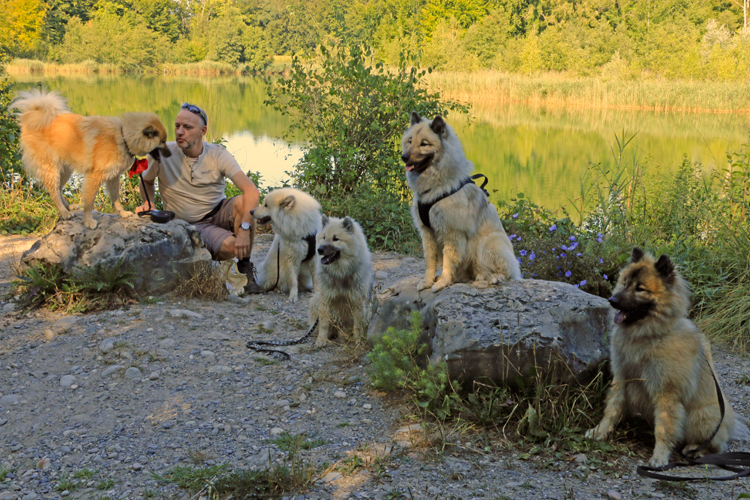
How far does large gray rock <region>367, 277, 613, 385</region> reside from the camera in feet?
11.1

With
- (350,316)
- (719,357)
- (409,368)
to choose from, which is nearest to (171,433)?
(409,368)

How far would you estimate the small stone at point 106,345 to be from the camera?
4.39 meters

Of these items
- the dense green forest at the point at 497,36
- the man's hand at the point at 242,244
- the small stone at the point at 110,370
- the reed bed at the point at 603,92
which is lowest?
the small stone at the point at 110,370

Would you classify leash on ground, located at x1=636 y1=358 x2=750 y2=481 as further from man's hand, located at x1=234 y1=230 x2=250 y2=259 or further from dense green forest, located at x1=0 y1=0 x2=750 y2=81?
dense green forest, located at x1=0 y1=0 x2=750 y2=81

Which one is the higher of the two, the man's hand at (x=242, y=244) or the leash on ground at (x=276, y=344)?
the man's hand at (x=242, y=244)

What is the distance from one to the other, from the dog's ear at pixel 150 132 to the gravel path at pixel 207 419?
5.41 ft

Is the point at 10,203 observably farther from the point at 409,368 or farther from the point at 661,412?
the point at 661,412

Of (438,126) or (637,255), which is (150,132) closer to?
(438,126)

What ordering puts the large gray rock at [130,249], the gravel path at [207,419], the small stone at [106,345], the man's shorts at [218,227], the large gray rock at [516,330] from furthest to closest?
the man's shorts at [218,227] → the large gray rock at [130,249] → the small stone at [106,345] → the large gray rock at [516,330] → the gravel path at [207,419]

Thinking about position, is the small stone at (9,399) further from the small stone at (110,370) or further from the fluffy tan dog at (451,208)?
the fluffy tan dog at (451,208)

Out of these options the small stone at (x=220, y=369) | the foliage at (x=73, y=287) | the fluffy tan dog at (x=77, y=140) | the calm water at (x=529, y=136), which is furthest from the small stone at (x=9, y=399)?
the calm water at (x=529, y=136)

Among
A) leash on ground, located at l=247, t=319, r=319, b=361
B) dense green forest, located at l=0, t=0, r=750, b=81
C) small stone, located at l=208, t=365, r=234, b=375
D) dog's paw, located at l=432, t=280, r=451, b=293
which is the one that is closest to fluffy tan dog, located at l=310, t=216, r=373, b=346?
leash on ground, located at l=247, t=319, r=319, b=361

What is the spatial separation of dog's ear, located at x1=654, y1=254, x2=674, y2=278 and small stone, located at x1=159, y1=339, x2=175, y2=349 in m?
3.66

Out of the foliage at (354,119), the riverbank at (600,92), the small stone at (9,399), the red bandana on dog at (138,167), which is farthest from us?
the riverbank at (600,92)
